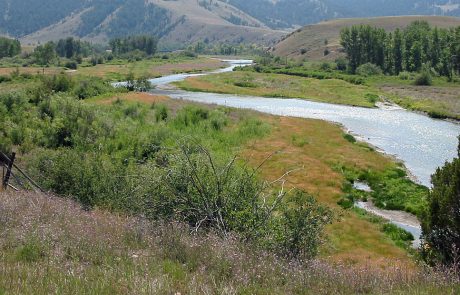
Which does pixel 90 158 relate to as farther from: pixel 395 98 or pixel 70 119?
pixel 395 98

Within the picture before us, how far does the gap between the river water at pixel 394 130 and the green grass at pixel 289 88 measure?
4.22 m

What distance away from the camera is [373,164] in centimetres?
3578

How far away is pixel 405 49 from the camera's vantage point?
11638 centimetres

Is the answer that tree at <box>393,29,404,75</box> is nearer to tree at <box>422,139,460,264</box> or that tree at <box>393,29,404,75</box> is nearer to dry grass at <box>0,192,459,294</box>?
tree at <box>422,139,460,264</box>

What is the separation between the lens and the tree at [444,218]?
11.6 m

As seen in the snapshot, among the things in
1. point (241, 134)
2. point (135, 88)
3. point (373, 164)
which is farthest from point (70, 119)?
point (135, 88)

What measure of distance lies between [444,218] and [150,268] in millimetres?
7905

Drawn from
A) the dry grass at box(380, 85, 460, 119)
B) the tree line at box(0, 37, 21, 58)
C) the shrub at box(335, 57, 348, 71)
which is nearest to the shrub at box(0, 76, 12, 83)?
the dry grass at box(380, 85, 460, 119)

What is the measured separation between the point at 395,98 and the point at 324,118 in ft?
89.0

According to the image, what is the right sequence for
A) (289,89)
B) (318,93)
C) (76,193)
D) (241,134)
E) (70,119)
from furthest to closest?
(289,89)
(318,93)
(241,134)
(70,119)
(76,193)

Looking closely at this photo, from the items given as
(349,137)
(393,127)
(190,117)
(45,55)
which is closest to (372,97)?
(393,127)

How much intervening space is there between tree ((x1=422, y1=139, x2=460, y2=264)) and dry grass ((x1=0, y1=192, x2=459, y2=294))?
3.73m

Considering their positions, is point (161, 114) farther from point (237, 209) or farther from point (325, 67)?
point (325, 67)

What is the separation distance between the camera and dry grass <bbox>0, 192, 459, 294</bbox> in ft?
21.3
